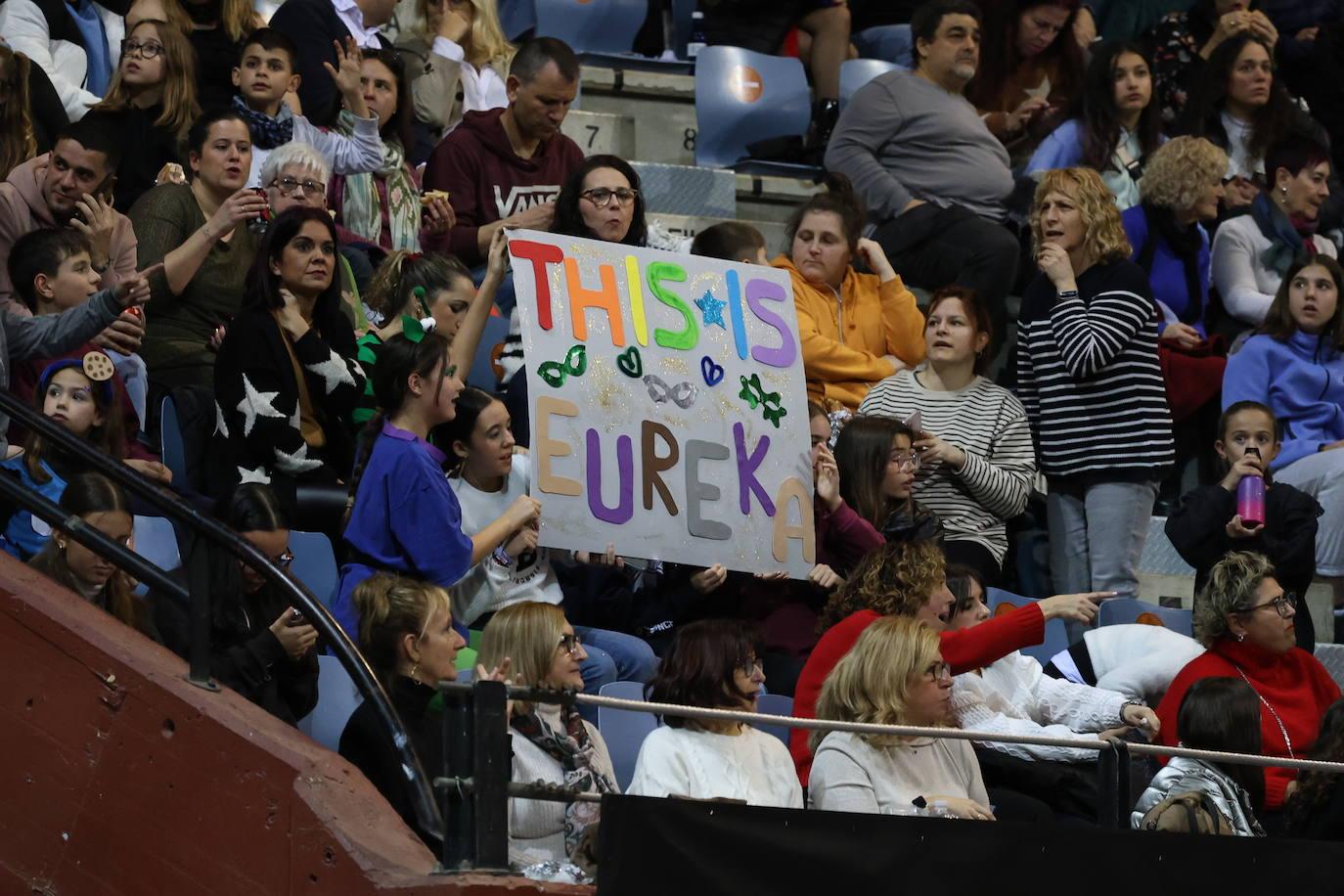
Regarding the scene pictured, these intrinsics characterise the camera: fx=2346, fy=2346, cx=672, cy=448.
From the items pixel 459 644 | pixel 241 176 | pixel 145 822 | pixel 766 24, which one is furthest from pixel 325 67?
pixel 145 822

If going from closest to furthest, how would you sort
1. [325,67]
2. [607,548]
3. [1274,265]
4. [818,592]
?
1. [607,548]
2. [818,592]
3. [325,67]
4. [1274,265]

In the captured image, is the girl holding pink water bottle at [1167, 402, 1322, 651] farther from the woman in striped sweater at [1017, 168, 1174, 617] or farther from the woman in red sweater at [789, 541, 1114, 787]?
the woman in red sweater at [789, 541, 1114, 787]

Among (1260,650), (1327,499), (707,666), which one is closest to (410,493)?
(707,666)

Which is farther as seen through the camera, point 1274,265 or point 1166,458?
point 1274,265

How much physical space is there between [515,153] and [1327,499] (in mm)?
3278

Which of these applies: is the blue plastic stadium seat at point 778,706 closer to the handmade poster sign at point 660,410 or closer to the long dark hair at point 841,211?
the handmade poster sign at point 660,410

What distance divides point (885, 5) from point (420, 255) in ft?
16.8

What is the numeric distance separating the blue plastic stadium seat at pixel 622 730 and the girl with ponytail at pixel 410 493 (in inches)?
22.2

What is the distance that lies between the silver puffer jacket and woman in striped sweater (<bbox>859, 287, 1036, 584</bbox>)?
6.82 feet

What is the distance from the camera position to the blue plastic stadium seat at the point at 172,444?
709 cm

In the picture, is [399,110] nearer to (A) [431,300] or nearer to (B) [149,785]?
(A) [431,300]

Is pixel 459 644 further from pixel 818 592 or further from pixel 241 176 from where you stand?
pixel 241 176

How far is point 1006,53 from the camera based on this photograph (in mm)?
11148

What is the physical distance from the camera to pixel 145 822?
484 cm
